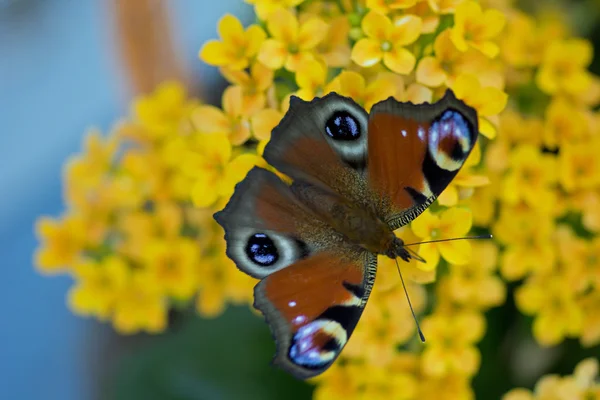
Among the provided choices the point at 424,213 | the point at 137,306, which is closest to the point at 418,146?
the point at 424,213

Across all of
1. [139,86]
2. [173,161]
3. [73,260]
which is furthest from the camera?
[139,86]

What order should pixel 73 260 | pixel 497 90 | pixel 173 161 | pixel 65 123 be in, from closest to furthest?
pixel 497 90 → pixel 173 161 → pixel 73 260 → pixel 65 123

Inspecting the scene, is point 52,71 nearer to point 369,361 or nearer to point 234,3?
point 234,3

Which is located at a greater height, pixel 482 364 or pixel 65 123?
pixel 65 123

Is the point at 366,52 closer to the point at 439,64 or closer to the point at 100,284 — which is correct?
the point at 439,64

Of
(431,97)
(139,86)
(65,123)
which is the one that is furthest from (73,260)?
(65,123)

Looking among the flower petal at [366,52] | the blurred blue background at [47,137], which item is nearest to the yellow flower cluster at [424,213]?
the flower petal at [366,52]

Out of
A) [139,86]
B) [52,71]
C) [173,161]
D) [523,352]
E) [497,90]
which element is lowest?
[523,352]
